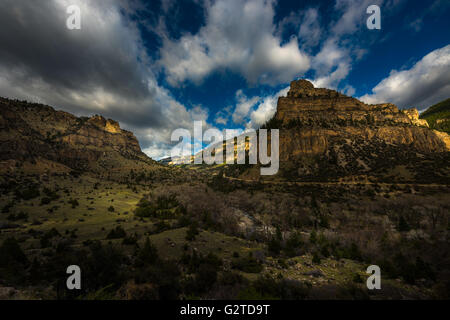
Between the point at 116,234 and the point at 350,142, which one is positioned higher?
the point at 350,142

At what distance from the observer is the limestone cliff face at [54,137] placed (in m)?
50.8

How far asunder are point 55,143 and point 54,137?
3.38 meters

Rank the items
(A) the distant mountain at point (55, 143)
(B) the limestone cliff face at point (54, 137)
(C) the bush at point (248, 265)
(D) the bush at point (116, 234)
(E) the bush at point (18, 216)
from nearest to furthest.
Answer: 1. (C) the bush at point (248, 265)
2. (D) the bush at point (116, 234)
3. (E) the bush at point (18, 216)
4. (A) the distant mountain at point (55, 143)
5. (B) the limestone cliff face at point (54, 137)

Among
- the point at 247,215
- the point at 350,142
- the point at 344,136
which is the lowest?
the point at 247,215

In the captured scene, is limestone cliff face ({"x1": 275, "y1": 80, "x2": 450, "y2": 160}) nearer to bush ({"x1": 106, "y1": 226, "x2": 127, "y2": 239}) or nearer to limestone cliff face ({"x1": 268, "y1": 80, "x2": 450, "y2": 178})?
limestone cliff face ({"x1": 268, "y1": 80, "x2": 450, "y2": 178})

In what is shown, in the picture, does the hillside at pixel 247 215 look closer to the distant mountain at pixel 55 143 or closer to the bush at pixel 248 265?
the bush at pixel 248 265

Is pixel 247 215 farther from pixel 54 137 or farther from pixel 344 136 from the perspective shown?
pixel 54 137

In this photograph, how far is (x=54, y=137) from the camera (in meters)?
67.2

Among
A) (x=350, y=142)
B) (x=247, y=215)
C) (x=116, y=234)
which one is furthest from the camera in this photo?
(x=350, y=142)

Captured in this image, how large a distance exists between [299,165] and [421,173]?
92.3 ft

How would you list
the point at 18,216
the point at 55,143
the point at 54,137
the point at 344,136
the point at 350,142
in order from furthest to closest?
the point at 54,137
the point at 55,143
the point at 344,136
the point at 350,142
the point at 18,216

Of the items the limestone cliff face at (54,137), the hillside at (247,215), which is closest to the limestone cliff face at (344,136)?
the hillside at (247,215)

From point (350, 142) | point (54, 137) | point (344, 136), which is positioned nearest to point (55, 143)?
point (54, 137)

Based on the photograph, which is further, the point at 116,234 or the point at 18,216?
the point at 18,216
